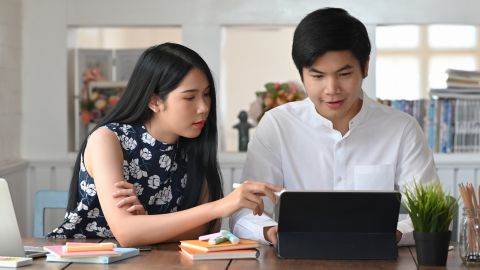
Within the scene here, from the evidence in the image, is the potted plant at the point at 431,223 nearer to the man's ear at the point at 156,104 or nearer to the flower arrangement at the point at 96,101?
the man's ear at the point at 156,104

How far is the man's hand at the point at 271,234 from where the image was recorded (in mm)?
2542

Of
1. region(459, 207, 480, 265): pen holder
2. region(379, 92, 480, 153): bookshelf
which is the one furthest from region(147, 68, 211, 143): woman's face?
region(379, 92, 480, 153): bookshelf

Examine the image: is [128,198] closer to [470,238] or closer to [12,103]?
[470,238]

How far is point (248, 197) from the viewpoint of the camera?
246 centimetres

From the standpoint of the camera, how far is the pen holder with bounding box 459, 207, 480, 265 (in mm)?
2318

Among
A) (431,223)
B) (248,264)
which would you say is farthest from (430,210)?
(248,264)

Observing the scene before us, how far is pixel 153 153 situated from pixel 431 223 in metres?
0.98

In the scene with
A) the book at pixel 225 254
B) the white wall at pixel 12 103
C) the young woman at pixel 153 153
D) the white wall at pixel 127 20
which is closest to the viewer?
the book at pixel 225 254

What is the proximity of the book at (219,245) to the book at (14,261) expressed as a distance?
Answer: 41cm

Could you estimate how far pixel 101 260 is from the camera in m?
2.35

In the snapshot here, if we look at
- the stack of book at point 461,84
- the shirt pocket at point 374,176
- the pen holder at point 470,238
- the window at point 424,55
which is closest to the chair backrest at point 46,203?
the shirt pocket at point 374,176

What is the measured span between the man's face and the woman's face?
0.31 meters

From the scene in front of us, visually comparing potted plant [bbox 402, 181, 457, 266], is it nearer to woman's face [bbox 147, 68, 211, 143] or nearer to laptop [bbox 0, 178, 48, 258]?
woman's face [bbox 147, 68, 211, 143]

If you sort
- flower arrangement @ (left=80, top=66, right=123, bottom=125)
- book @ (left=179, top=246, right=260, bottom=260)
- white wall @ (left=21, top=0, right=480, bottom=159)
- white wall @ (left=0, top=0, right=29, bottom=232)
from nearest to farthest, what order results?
book @ (left=179, top=246, right=260, bottom=260) → white wall @ (left=0, top=0, right=29, bottom=232) → white wall @ (left=21, top=0, right=480, bottom=159) → flower arrangement @ (left=80, top=66, right=123, bottom=125)
